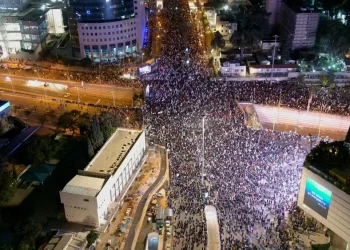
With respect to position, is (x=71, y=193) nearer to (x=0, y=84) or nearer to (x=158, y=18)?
(x=0, y=84)

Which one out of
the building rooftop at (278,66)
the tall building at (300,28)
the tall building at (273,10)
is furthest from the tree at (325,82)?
the tall building at (273,10)

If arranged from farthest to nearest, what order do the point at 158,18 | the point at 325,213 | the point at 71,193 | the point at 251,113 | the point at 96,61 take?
1. the point at 158,18
2. the point at 96,61
3. the point at 251,113
4. the point at 71,193
5. the point at 325,213

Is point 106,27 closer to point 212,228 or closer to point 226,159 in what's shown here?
point 226,159

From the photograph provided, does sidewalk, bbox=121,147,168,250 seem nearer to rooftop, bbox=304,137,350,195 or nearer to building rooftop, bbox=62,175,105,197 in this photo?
building rooftop, bbox=62,175,105,197

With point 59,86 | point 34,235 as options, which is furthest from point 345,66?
point 34,235

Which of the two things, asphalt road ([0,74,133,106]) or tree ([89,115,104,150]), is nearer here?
tree ([89,115,104,150])

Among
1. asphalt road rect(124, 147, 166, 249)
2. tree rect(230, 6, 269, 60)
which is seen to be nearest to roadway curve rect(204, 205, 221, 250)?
asphalt road rect(124, 147, 166, 249)
